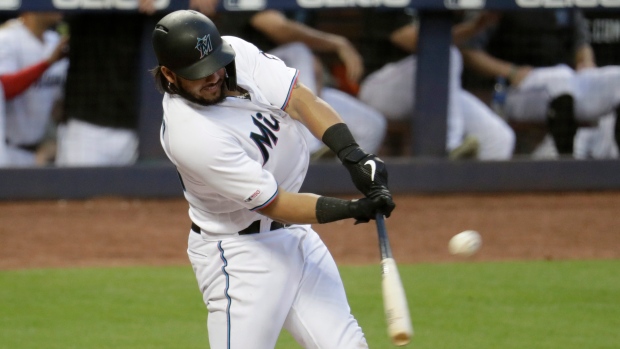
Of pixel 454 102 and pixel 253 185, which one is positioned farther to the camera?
pixel 454 102

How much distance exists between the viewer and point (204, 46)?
3062mm

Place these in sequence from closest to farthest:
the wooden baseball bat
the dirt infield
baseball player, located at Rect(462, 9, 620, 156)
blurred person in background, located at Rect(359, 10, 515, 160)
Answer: the wooden baseball bat → the dirt infield → blurred person in background, located at Rect(359, 10, 515, 160) → baseball player, located at Rect(462, 9, 620, 156)

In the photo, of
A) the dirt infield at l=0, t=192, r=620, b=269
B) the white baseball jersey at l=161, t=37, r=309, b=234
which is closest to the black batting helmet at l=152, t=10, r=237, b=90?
the white baseball jersey at l=161, t=37, r=309, b=234

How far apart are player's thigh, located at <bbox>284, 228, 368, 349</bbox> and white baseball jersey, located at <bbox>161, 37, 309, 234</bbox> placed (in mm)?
262

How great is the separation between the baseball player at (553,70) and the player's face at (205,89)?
5795 millimetres

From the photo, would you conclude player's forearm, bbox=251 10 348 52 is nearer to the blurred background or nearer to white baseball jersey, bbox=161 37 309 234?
the blurred background

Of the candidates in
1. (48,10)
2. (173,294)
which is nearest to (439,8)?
(48,10)

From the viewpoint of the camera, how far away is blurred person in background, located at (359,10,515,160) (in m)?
8.48

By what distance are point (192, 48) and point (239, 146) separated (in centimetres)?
33

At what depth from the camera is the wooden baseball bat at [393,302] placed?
2.91 m

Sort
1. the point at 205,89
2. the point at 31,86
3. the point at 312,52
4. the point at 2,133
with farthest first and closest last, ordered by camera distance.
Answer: the point at 312,52 → the point at 31,86 → the point at 2,133 → the point at 205,89

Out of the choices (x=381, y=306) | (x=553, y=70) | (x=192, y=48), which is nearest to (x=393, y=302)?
(x=192, y=48)

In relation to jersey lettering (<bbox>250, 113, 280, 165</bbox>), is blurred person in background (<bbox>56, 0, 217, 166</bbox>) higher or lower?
lower

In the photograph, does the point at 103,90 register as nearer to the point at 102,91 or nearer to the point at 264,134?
the point at 102,91
